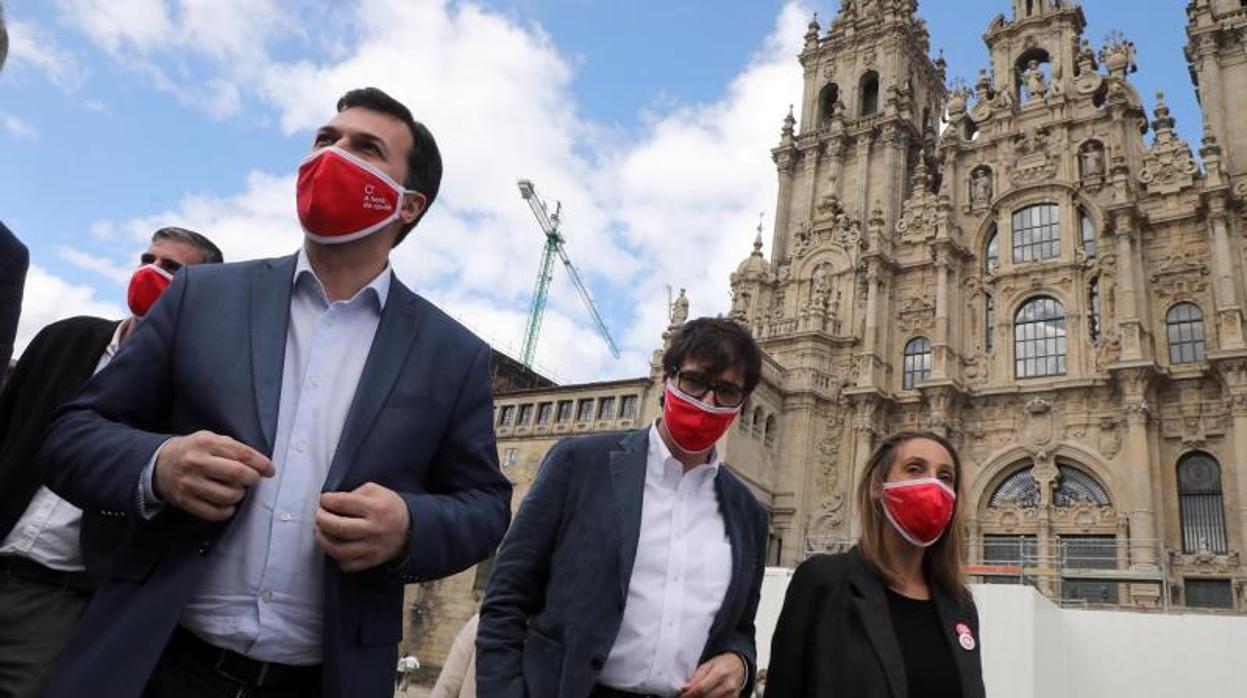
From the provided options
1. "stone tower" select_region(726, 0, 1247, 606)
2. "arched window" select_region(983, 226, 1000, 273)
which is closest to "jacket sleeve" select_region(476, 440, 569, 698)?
"stone tower" select_region(726, 0, 1247, 606)

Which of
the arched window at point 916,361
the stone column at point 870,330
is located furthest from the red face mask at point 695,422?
the arched window at point 916,361

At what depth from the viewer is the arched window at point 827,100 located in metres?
39.0

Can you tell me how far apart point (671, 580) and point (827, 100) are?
3967 centimetres

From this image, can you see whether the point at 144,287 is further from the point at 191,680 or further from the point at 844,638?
the point at 844,638

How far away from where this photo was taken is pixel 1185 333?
2645 centimetres

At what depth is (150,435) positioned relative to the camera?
7.07ft

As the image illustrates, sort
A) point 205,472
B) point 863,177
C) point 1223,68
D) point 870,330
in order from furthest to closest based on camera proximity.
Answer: point 863,177
point 870,330
point 1223,68
point 205,472

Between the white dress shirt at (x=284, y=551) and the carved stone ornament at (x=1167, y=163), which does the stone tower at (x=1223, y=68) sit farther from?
the white dress shirt at (x=284, y=551)

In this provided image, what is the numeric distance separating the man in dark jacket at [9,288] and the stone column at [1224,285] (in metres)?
29.1

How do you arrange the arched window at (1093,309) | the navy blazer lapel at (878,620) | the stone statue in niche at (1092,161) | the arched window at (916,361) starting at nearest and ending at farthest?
the navy blazer lapel at (878,620) → the arched window at (1093,309) → the stone statue in niche at (1092,161) → the arched window at (916,361)

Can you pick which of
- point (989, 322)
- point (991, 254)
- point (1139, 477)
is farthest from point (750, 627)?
point (991, 254)

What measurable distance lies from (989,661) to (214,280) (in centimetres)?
1404

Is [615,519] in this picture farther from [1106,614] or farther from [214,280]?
[1106,614]

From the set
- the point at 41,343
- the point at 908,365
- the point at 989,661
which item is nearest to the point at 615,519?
the point at 41,343
